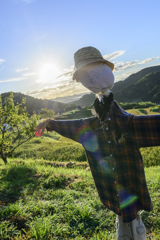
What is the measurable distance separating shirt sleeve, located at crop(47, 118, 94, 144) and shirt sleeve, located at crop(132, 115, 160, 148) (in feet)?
1.74

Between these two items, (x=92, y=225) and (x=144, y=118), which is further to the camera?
(x=92, y=225)

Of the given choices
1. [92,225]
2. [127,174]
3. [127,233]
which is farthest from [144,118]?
[92,225]

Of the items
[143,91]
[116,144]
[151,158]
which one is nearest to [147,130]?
[116,144]

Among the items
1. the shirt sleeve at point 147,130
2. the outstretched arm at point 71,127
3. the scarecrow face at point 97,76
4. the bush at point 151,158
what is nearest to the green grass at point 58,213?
the outstretched arm at point 71,127

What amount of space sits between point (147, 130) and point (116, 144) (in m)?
0.31

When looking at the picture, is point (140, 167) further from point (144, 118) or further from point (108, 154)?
point (144, 118)

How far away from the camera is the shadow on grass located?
3.76m

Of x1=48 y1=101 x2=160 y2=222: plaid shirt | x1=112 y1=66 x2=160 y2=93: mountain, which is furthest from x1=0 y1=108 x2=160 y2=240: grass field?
x1=112 y1=66 x2=160 y2=93: mountain

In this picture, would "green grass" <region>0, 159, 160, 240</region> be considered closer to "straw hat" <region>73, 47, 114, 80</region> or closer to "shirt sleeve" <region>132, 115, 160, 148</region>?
"shirt sleeve" <region>132, 115, 160, 148</region>

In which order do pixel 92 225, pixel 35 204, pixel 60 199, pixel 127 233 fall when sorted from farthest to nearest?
pixel 60 199 → pixel 35 204 → pixel 92 225 → pixel 127 233

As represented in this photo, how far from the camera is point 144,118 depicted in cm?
125

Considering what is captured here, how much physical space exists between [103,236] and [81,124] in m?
1.97

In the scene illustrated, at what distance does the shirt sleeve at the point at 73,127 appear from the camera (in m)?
1.71

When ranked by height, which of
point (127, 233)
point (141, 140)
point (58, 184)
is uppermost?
point (141, 140)
